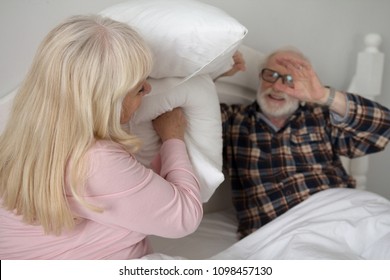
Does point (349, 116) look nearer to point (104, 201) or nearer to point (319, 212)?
point (319, 212)

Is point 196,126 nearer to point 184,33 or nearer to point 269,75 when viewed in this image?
point 184,33

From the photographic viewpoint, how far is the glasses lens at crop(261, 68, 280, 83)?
1.36 meters

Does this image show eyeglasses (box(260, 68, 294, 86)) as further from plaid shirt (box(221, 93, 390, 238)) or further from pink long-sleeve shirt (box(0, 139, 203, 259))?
pink long-sleeve shirt (box(0, 139, 203, 259))

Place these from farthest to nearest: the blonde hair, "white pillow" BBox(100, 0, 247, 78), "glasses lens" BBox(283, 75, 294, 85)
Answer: "glasses lens" BBox(283, 75, 294, 85) → "white pillow" BBox(100, 0, 247, 78) → the blonde hair

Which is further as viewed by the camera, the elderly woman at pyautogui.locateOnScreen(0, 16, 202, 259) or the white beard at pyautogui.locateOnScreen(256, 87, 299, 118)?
the white beard at pyautogui.locateOnScreen(256, 87, 299, 118)

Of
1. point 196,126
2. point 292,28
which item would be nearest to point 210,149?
point 196,126

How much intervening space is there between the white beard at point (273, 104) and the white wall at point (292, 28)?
0.75 feet

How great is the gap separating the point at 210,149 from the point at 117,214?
0.37 metres

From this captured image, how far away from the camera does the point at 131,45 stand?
0.70m

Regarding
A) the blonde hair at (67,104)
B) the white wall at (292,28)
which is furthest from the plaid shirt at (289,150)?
the blonde hair at (67,104)

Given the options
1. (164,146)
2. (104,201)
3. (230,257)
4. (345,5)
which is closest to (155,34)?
(164,146)

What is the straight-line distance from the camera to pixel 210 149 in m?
1.04

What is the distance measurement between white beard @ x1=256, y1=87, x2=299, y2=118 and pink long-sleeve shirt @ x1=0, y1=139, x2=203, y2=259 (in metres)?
0.60

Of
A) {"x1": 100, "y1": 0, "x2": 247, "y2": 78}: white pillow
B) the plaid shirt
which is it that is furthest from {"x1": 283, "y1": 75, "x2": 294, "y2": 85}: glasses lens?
{"x1": 100, "y1": 0, "x2": 247, "y2": 78}: white pillow
